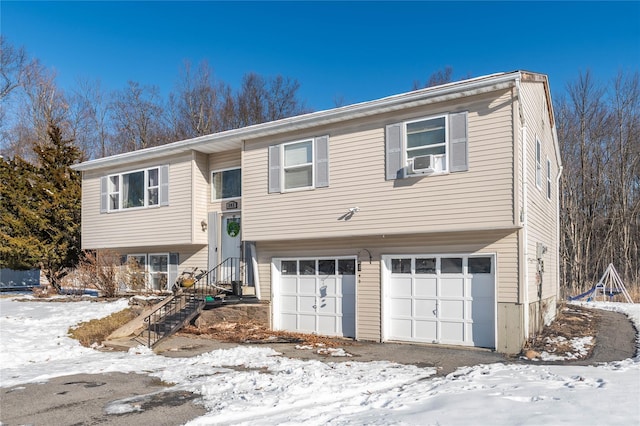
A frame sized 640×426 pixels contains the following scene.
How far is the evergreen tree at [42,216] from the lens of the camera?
18906 millimetres

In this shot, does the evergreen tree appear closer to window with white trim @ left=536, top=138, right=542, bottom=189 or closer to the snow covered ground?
the snow covered ground

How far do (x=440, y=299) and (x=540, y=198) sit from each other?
4.07 m

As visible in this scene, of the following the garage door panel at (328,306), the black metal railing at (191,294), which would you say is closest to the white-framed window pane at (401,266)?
the garage door panel at (328,306)

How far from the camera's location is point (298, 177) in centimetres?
1302

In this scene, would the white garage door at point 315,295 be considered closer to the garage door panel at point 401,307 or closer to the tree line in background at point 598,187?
the garage door panel at point 401,307

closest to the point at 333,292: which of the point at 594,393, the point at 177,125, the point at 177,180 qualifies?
the point at 177,180

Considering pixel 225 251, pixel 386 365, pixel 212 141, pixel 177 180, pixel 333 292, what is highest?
pixel 212 141

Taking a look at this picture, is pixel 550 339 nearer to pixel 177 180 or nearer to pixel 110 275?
pixel 177 180

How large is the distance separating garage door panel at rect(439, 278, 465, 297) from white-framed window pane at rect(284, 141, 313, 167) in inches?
175

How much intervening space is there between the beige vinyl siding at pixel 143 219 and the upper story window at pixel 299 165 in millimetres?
3420

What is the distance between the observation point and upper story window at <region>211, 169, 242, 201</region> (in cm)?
1518

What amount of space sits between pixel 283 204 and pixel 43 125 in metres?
26.0

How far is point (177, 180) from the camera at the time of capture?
15688 millimetres

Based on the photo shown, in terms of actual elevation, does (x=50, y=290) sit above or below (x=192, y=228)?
below
